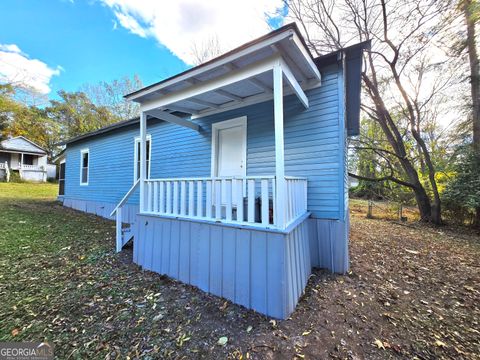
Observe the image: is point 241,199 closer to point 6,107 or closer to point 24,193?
point 24,193

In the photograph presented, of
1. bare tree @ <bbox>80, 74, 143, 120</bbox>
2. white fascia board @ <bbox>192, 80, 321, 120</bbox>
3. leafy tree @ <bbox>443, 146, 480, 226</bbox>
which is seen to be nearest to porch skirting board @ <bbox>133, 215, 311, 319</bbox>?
white fascia board @ <bbox>192, 80, 321, 120</bbox>

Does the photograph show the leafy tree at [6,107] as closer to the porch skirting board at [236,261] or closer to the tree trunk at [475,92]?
the porch skirting board at [236,261]

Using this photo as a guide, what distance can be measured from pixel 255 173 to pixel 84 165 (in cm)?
923

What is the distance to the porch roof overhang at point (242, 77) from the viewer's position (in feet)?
8.93

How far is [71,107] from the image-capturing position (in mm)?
25859

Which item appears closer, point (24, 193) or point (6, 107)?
point (24, 193)

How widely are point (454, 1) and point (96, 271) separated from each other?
11.7 meters

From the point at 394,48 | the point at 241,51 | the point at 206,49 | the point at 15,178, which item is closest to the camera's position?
the point at 241,51

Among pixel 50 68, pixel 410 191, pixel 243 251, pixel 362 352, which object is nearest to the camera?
pixel 362 352

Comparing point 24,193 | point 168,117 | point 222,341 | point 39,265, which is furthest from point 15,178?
point 222,341

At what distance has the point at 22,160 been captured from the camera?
864 inches

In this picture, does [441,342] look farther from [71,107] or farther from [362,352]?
[71,107]

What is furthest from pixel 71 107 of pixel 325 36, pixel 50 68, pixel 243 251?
pixel 243 251

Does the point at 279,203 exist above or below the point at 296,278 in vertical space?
above
